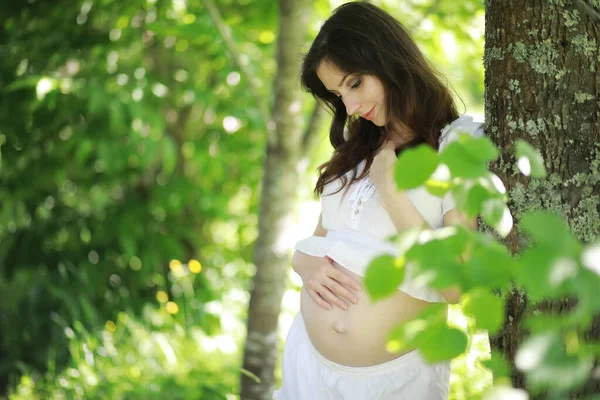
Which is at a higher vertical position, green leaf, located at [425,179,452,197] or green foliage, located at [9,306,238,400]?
green leaf, located at [425,179,452,197]

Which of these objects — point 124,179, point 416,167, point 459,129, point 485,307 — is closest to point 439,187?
point 416,167

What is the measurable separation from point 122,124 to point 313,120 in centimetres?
96

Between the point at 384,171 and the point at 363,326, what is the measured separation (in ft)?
1.37

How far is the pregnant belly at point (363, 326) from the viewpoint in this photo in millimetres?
1797

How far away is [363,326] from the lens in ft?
5.93

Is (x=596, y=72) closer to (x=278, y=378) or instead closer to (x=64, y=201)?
(x=278, y=378)

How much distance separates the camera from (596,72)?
4.84 ft

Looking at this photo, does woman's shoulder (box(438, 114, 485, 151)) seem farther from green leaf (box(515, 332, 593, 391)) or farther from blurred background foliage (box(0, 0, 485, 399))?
blurred background foliage (box(0, 0, 485, 399))

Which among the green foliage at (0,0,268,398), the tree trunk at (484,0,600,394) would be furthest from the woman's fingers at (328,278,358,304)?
the green foliage at (0,0,268,398)

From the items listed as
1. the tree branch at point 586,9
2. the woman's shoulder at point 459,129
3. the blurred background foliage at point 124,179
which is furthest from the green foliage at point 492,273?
the blurred background foliage at point 124,179

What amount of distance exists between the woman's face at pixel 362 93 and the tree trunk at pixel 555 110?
0.45m

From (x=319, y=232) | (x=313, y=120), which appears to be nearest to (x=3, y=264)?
(x=313, y=120)

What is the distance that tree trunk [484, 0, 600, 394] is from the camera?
147 centimetres

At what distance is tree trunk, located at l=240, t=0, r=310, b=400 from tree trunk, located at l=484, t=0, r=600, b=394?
1.58m
